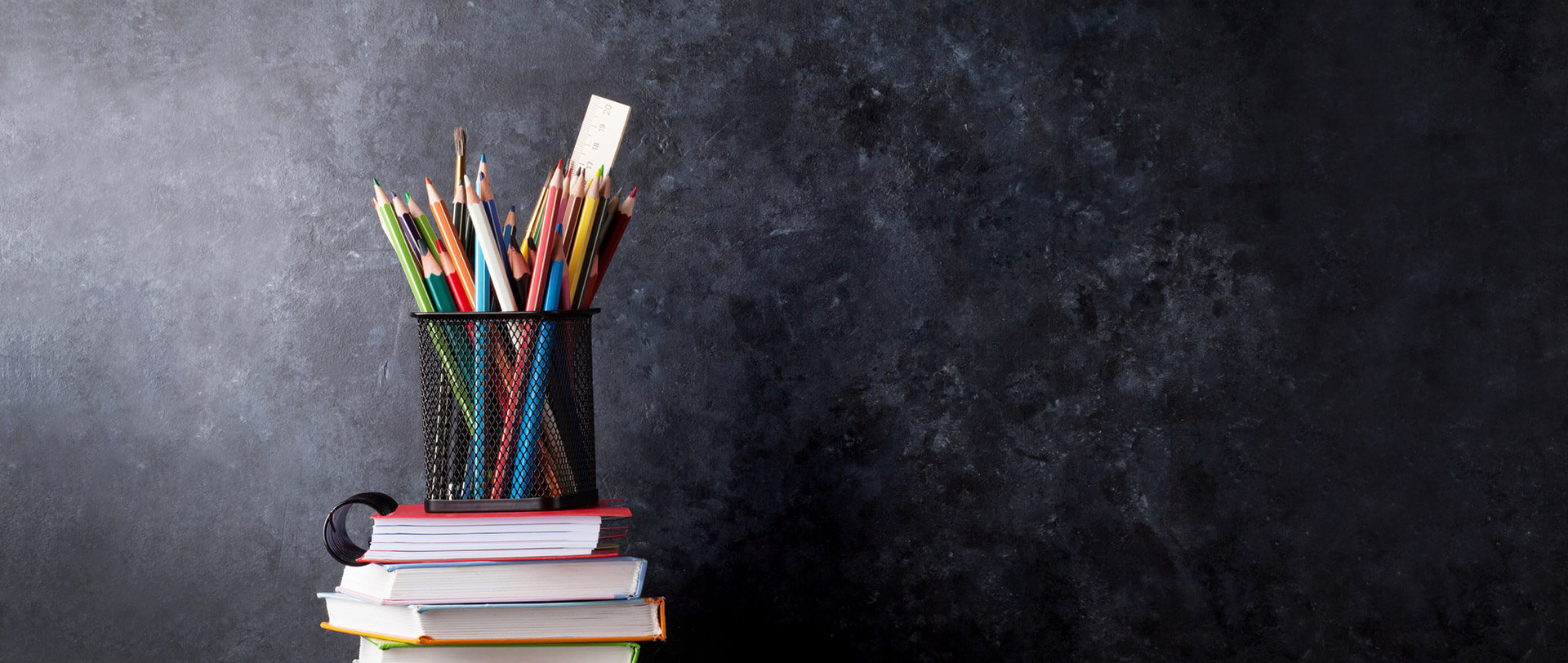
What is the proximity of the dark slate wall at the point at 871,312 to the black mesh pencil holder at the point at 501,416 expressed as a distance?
11.3 inches

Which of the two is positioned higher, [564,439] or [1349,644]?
[564,439]

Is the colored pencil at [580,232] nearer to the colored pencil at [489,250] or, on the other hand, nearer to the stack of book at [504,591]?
the colored pencil at [489,250]

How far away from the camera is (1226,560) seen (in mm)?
1139

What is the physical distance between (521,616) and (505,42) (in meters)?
0.71

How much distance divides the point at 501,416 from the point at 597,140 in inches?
12.3

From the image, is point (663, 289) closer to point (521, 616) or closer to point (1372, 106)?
point (521, 616)

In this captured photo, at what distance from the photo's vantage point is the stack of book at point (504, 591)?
31.3 inches

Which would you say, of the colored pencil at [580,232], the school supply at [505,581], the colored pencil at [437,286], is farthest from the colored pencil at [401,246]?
the school supply at [505,581]

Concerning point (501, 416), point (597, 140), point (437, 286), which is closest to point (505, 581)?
point (501, 416)

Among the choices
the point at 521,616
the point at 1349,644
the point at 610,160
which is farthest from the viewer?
the point at 1349,644

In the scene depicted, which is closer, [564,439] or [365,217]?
[564,439]

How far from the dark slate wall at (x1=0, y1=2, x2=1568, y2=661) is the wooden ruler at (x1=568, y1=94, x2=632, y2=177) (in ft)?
0.53

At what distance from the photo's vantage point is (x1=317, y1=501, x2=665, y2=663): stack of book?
0.79 metres

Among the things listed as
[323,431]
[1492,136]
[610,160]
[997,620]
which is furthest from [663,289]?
[1492,136]
